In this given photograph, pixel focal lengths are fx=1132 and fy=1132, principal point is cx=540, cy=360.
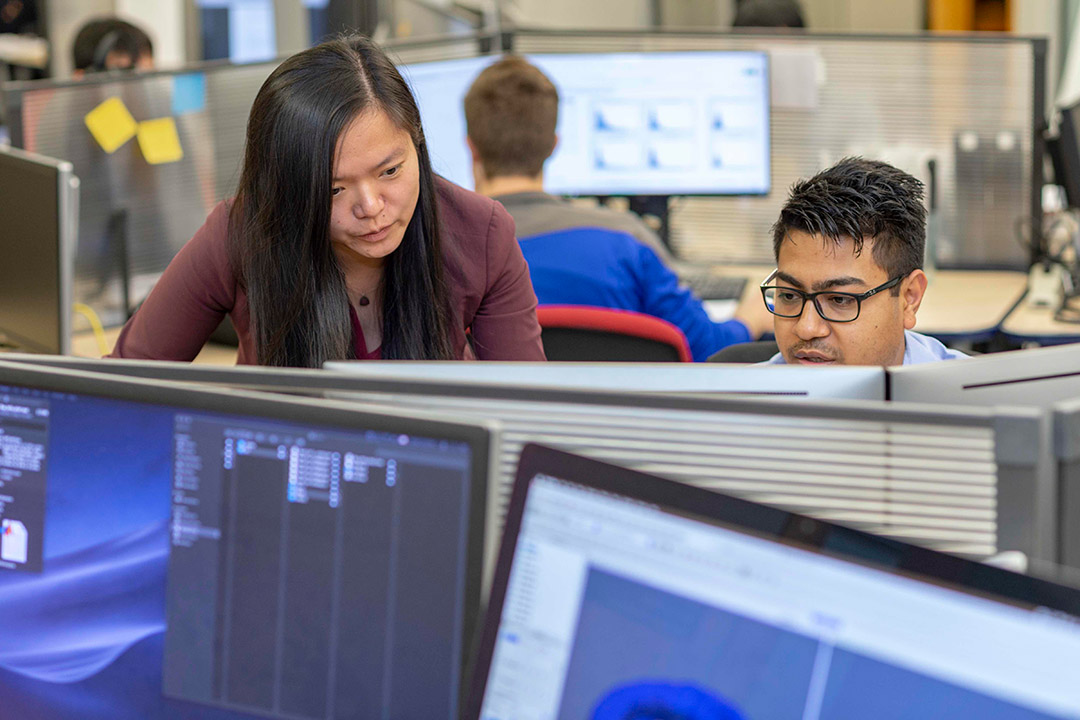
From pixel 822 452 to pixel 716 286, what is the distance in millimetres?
2031

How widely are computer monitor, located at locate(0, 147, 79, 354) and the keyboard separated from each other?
54.6 inches

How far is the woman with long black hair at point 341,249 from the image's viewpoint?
1.34 m

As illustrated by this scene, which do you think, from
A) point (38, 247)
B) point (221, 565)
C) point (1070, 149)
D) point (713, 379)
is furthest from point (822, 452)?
point (1070, 149)

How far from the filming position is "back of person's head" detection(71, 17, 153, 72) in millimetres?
3512

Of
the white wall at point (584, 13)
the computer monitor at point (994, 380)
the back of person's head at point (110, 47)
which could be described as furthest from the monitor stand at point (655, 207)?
the white wall at point (584, 13)

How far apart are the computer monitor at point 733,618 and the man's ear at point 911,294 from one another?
2.97ft

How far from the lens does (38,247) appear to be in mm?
2080

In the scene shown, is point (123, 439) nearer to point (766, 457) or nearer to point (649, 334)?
point (766, 457)

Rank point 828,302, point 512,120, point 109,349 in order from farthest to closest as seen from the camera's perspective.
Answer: point 109,349 → point 512,120 → point 828,302

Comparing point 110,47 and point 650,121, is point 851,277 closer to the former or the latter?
point 650,121

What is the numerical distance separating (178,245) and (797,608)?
100 inches

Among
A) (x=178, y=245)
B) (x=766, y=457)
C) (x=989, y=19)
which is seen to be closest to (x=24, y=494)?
(x=766, y=457)

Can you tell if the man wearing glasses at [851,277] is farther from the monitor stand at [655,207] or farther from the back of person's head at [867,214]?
the monitor stand at [655,207]

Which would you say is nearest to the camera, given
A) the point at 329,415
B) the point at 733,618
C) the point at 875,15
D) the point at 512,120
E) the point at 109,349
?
the point at 733,618
